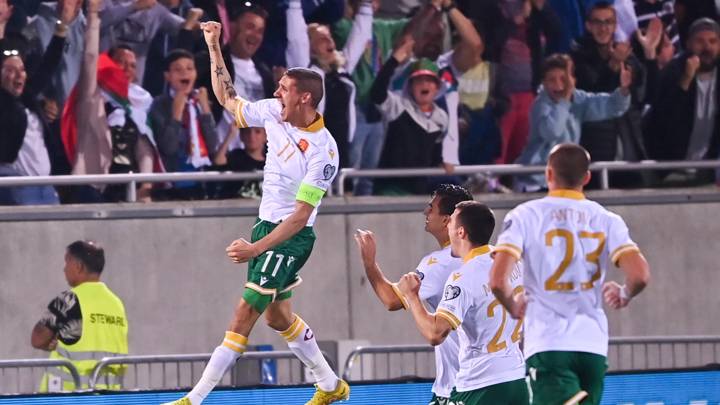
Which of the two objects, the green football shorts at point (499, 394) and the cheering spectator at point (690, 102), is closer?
the green football shorts at point (499, 394)

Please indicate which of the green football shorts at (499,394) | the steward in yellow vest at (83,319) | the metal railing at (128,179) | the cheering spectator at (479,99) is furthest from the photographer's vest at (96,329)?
the cheering spectator at (479,99)

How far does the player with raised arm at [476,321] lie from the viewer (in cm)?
928

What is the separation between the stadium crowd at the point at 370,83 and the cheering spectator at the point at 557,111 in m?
0.01

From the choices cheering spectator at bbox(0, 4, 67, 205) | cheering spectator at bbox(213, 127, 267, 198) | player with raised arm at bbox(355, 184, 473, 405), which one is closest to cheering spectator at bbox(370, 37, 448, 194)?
cheering spectator at bbox(213, 127, 267, 198)

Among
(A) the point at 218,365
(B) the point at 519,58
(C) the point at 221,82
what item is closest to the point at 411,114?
(B) the point at 519,58

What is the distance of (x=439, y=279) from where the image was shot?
1003cm

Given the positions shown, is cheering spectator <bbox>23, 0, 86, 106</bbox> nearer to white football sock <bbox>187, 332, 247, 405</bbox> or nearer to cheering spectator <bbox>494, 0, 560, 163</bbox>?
cheering spectator <bbox>494, 0, 560, 163</bbox>

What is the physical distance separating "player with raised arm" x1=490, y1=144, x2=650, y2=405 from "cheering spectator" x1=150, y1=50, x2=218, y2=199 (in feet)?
24.2

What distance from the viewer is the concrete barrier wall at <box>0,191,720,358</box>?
51.1ft

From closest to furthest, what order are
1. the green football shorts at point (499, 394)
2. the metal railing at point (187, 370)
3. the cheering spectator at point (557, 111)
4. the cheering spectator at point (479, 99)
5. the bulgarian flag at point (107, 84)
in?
the green football shorts at point (499, 394), the metal railing at point (187, 370), the bulgarian flag at point (107, 84), the cheering spectator at point (557, 111), the cheering spectator at point (479, 99)

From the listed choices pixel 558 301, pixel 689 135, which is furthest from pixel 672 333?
pixel 558 301

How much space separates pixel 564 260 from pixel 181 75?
759cm

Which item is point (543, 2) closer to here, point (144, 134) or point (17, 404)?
point (144, 134)

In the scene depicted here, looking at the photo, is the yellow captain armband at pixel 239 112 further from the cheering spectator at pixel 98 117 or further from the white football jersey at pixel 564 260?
the cheering spectator at pixel 98 117
